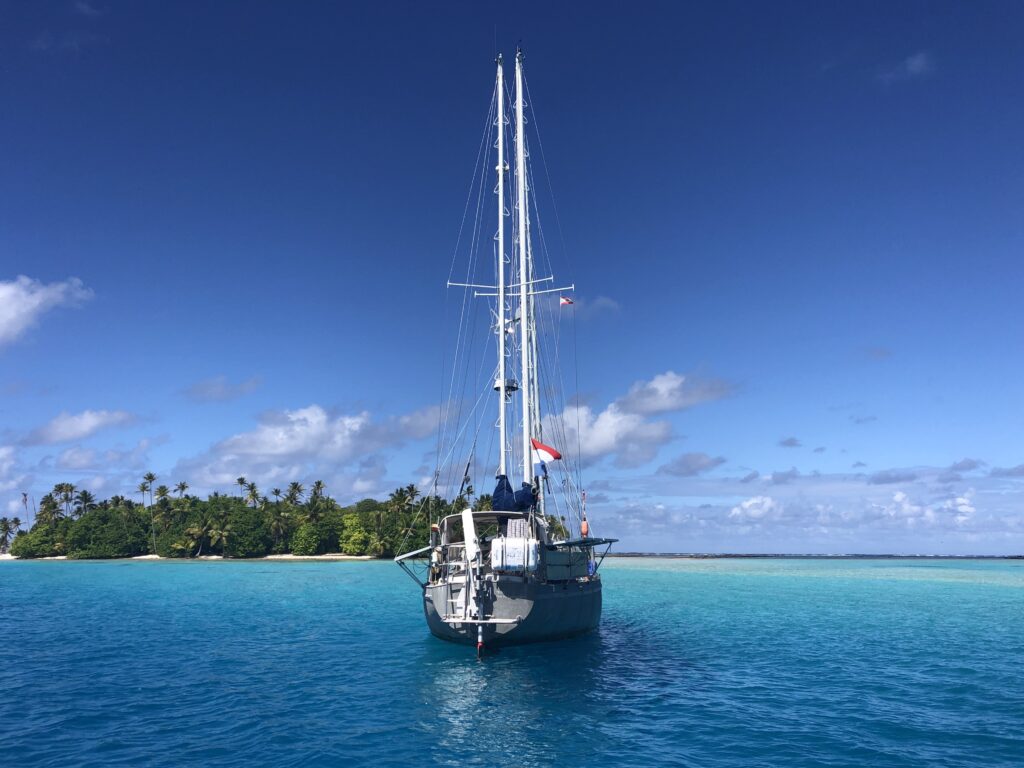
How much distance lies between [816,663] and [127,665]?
29.6 metres

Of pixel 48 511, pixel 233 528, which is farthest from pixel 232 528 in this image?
pixel 48 511

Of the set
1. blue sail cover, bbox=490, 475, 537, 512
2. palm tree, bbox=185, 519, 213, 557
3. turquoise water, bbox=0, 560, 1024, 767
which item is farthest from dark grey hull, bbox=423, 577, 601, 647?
palm tree, bbox=185, 519, 213, 557

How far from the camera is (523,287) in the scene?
1508 inches

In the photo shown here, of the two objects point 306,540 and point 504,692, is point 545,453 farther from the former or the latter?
point 306,540

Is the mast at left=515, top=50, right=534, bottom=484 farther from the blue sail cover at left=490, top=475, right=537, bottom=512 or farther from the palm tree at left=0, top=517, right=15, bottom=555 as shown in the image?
the palm tree at left=0, top=517, right=15, bottom=555

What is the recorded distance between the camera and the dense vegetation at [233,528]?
118 m

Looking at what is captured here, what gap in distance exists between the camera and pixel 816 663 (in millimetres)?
28938

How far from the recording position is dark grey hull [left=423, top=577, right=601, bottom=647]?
2802cm

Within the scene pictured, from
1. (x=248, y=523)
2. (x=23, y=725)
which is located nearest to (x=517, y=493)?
(x=23, y=725)

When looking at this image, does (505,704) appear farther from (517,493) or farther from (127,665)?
(127,665)

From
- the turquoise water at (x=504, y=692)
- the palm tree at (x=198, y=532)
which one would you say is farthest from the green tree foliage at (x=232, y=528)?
the turquoise water at (x=504, y=692)

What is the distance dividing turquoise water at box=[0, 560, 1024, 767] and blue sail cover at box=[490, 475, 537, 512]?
652cm

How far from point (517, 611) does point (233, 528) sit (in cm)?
10381

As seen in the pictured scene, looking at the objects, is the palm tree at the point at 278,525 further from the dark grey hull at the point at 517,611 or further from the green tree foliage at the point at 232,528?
the dark grey hull at the point at 517,611
